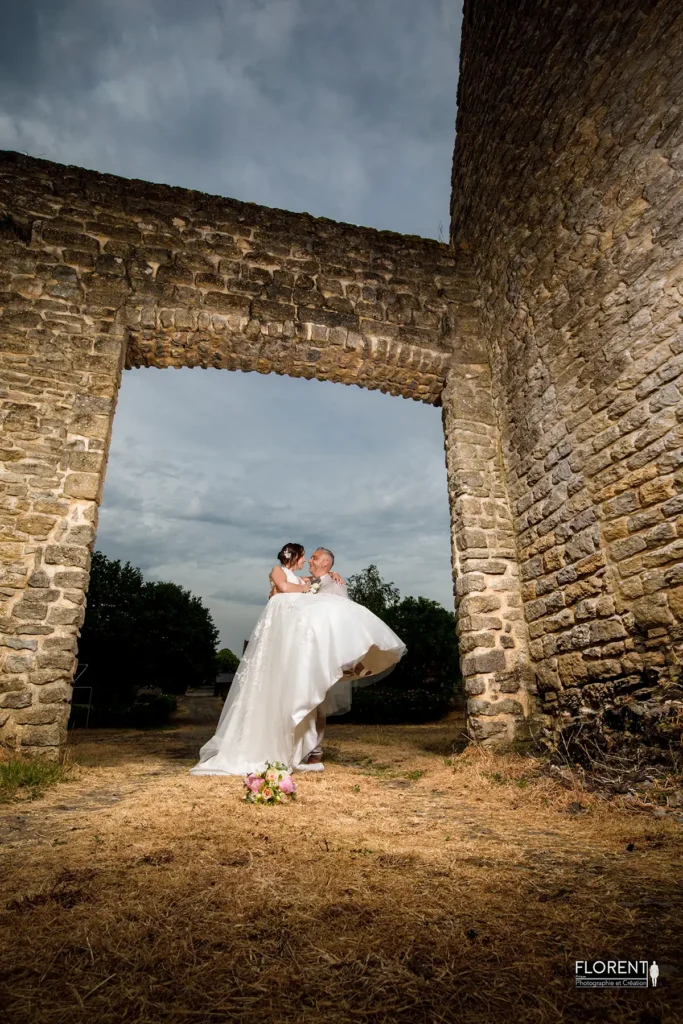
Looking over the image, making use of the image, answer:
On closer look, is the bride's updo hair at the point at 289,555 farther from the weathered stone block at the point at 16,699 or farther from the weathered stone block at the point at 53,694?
the weathered stone block at the point at 16,699

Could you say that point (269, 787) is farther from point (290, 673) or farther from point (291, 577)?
point (291, 577)

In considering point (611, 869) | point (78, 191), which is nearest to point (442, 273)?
point (78, 191)

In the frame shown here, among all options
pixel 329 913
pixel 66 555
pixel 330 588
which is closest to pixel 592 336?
pixel 330 588

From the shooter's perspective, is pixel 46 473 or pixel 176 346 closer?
pixel 46 473

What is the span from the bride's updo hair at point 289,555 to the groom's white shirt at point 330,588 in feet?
1.19

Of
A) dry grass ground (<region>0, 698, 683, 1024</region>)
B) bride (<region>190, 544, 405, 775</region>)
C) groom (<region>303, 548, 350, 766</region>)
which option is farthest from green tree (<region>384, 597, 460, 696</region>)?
dry grass ground (<region>0, 698, 683, 1024</region>)

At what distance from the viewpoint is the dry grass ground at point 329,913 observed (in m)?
1.05

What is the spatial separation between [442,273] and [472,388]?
5.38 feet

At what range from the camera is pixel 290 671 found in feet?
13.3

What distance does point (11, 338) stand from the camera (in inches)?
187

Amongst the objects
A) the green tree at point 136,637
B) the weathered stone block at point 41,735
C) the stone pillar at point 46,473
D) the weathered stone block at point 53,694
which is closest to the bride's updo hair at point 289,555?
the stone pillar at point 46,473

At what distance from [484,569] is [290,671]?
216cm

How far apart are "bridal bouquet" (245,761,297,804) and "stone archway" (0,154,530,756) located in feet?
6.55

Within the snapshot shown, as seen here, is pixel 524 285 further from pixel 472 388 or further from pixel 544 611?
pixel 544 611
